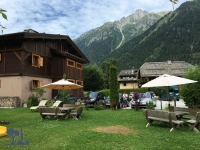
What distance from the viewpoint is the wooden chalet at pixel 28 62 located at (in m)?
20.8

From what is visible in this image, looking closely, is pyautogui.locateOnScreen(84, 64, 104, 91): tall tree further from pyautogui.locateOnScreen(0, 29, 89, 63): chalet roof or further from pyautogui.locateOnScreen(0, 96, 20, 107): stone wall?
pyautogui.locateOnScreen(0, 96, 20, 107): stone wall

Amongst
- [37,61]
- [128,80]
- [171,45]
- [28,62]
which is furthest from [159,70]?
[171,45]

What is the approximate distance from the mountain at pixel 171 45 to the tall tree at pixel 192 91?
246 ft

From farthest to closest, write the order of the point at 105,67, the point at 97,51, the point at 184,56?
the point at 97,51 → the point at 184,56 → the point at 105,67

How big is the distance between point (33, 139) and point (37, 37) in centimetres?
1669

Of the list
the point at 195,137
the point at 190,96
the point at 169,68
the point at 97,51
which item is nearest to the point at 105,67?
the point at 169,68

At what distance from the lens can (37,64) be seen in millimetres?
22969

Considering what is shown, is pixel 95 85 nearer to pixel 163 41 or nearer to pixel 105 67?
pixel 105 67

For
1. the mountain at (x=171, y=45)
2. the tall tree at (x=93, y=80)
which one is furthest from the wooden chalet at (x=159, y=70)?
the mountain at (x=171, y=45)

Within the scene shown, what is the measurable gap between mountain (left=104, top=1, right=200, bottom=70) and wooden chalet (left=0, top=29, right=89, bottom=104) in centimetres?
7081

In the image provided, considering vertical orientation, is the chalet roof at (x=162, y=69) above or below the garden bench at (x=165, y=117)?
above

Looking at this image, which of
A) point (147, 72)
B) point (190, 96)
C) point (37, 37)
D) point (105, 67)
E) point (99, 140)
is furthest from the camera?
point (105, 67)

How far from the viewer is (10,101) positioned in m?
20.5

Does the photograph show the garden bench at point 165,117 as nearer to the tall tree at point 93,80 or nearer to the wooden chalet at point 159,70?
the wooden chalet at point 159,70
